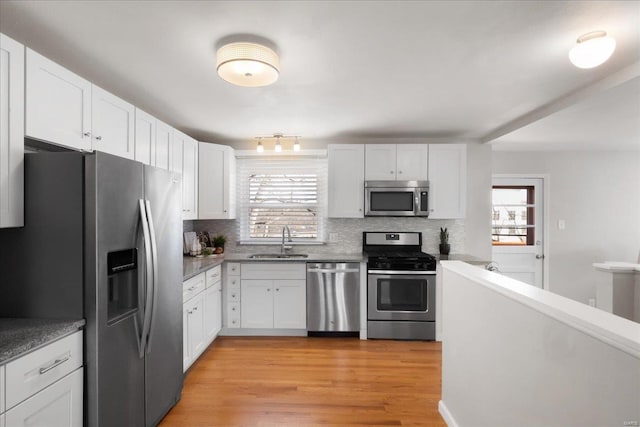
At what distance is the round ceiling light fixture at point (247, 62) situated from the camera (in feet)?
5.99

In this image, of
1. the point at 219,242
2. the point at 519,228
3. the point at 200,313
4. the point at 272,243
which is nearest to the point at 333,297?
the point at 272,243

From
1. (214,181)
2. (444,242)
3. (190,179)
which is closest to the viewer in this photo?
(190,179)

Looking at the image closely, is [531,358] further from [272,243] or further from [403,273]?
[272,243]

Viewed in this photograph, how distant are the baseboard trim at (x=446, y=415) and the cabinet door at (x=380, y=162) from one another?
2.50 m

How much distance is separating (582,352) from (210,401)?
7.89 feet

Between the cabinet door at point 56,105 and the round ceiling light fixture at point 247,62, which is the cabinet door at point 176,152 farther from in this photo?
the round ceiling light fixture at point 247,62

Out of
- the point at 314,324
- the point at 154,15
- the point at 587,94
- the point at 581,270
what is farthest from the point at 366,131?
the point at 581,270

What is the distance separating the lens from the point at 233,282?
12.5 ft

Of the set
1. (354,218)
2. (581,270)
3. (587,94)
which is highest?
(587,94)

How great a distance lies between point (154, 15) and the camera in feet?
5.31

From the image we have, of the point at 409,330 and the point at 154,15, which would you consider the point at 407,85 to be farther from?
the point at 409,330

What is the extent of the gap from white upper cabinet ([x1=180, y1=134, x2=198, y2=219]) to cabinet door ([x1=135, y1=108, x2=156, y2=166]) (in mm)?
634

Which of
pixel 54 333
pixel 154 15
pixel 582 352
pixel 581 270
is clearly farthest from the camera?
pixel 581 270

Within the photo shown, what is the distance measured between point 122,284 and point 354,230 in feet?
9.80
